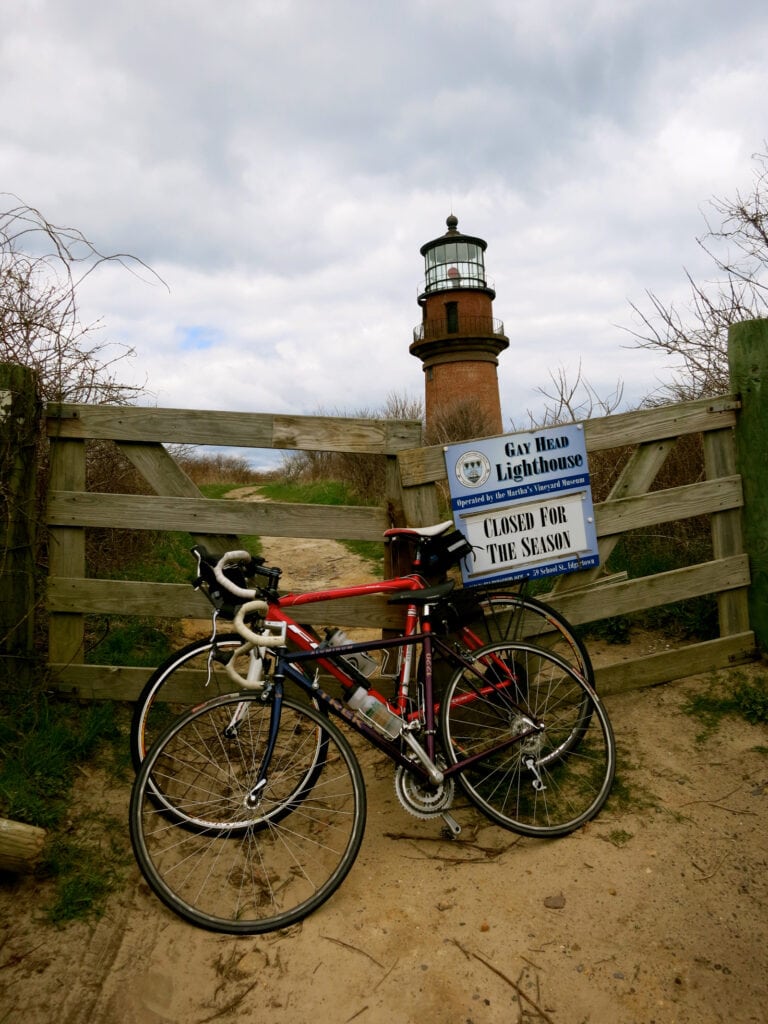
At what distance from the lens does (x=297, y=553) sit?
1009cm

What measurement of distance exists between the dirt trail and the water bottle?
0.60 metres

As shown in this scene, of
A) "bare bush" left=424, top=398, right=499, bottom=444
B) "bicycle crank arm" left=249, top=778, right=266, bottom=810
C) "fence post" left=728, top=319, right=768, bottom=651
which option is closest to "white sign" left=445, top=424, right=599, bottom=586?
"fence post" left=728, top=319, right=768, bottom=651

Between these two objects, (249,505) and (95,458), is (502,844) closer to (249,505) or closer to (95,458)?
(249,505)

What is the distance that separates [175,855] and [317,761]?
0.76 metres

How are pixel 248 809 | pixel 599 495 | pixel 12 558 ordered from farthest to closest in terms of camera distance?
pixel 599 495 → pixel 12 558 → pixel 248 809

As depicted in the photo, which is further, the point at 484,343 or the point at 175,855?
the point at 484,343

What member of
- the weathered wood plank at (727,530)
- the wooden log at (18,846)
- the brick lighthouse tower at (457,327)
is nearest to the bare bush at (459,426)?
the brick lighthouse tower at (457,327)

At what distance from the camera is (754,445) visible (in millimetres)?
4504

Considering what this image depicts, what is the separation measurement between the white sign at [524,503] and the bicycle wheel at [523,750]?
1.87 feet

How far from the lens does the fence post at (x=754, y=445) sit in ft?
14.7

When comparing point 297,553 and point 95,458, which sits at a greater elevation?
point 95,458

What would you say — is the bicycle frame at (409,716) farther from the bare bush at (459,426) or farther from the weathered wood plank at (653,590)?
the bare bush at (459,426)

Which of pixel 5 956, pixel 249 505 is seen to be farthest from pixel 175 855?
pixel 249 505

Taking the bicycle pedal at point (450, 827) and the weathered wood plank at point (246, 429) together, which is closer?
the bicycle pedal at point (450, 827)
